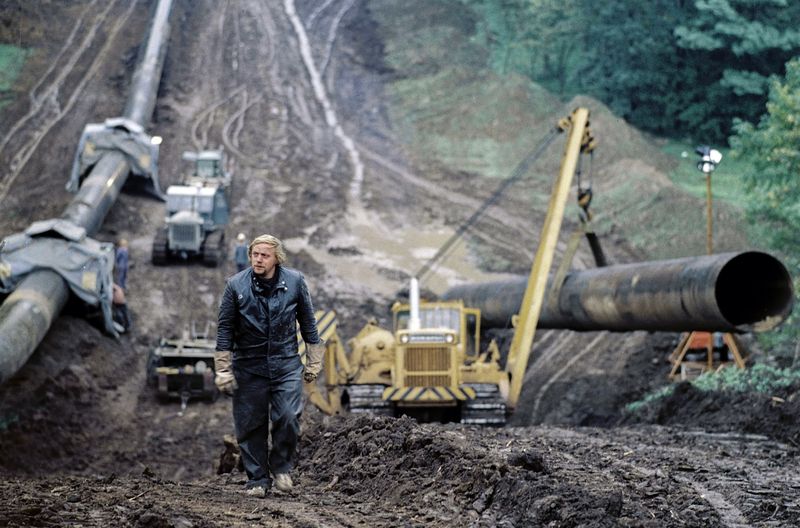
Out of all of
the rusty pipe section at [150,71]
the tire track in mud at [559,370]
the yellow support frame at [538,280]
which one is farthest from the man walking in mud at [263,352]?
the rusty pipe section at [150,71]

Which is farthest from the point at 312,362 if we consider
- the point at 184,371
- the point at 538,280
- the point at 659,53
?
the point at 659,53

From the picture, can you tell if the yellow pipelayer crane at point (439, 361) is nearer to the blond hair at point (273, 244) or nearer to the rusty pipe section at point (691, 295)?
the rusty pipe section at point (691, 295)

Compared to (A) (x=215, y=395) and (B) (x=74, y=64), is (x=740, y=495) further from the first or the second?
(B) (x=74, y=64)

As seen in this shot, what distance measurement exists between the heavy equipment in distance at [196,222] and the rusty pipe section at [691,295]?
15138 mm

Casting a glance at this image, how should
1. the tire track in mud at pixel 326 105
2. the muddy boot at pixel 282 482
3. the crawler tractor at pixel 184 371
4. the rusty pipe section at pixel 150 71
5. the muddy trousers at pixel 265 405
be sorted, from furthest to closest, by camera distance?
1. the rusty pipe section at pixel 150 71
2. the tire track in mud at pixel 326 105
3. the crawler tractor at pixel 184 371
4. the muddy boot at pixel 282 482
5. the muddy trousers at pixel 265 405

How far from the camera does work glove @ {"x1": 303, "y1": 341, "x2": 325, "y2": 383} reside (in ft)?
32.8

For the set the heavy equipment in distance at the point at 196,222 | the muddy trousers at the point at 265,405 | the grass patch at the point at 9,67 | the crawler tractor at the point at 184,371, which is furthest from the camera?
the grass patch at the point at 9,67

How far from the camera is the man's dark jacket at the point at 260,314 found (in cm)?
972

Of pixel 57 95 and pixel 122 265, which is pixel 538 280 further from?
pixel 57 95

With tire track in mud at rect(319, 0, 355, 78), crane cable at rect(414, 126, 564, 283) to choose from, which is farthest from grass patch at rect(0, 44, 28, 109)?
crane cable at rect(414, 126, 564, 283)

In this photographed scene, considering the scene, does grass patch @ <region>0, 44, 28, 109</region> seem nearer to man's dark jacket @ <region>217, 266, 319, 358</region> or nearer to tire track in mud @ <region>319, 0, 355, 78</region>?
tire track in mud @ <region>319, 0, 355, 78</region>

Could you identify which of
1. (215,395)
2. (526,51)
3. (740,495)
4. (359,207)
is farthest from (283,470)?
(526,51)

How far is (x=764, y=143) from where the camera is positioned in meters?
28.2

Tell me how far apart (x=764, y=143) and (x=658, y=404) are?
8794mm
